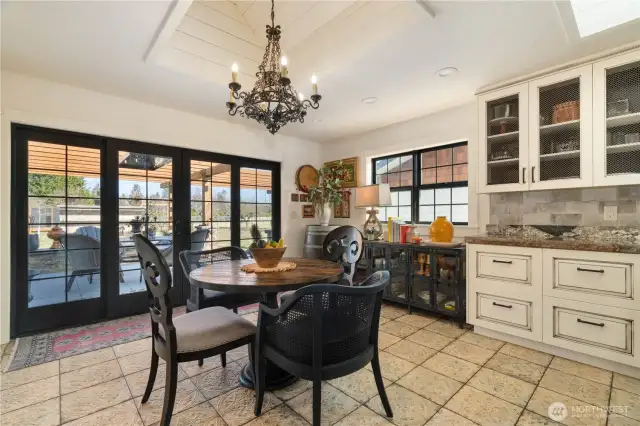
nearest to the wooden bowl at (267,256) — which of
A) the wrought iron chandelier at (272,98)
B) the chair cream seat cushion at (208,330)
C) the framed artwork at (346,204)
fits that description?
the chair cream seat cushion at (208,330)

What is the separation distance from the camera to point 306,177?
4785 millimetres

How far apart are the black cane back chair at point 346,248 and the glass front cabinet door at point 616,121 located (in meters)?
1.90

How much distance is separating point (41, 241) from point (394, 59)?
11.7ft

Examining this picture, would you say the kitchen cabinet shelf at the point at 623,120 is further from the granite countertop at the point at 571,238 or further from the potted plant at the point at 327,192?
the potted plant at the point at 327,192

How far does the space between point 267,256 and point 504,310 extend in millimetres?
2108

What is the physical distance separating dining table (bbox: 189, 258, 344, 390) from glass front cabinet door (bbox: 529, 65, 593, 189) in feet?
6.73

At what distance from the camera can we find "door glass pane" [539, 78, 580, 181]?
2432 millimetres

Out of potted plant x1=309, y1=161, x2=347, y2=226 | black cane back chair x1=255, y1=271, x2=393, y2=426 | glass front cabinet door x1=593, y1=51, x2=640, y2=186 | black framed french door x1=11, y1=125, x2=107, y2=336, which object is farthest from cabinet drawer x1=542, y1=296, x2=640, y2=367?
black framed french door x1=11, y1=125, x2=107, y2=336

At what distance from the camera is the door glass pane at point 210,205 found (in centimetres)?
372

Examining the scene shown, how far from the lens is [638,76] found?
2.21 m

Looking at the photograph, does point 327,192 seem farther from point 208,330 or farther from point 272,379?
point 208,330

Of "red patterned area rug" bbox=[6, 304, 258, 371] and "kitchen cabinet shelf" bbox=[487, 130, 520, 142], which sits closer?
"red patterned area rug" bbox=[6, 304, 258, 371]

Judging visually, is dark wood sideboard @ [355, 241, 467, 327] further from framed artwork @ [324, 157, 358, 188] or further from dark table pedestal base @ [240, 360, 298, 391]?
dark table pedestal base @ [240, 360, 298, 391]
